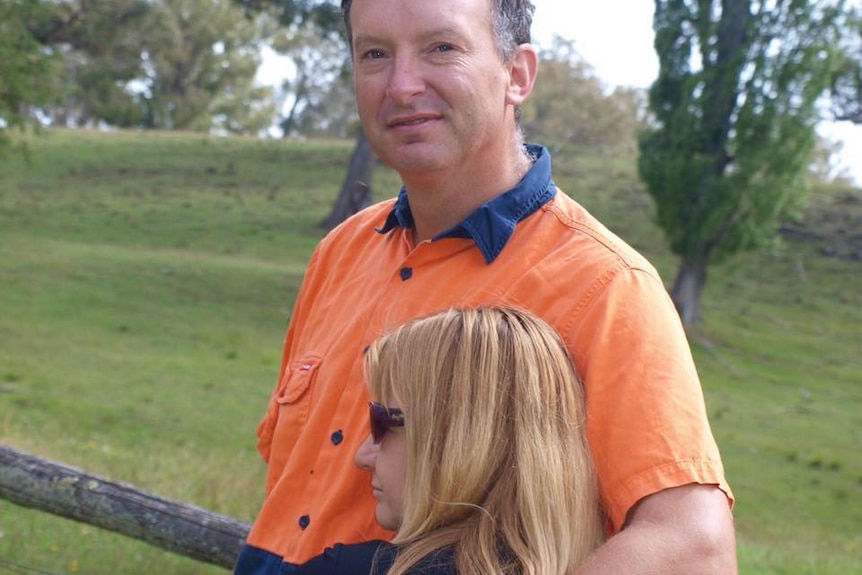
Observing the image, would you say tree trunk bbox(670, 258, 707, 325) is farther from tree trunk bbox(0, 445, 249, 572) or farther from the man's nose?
the man's nose

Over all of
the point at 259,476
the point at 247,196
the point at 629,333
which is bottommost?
the point at 247,196

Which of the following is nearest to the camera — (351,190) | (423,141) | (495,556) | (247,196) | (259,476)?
(495,556)

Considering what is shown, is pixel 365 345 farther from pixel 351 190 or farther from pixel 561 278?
pixel 351 190

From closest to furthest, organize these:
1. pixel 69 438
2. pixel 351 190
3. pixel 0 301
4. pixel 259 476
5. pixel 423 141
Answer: pixel 423 141 < pixel 259 476 < pixel 69 438 < pixel 0 301 < pixel 351 190

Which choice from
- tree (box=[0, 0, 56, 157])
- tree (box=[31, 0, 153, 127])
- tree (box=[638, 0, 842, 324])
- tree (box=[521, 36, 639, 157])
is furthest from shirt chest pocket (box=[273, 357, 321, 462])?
tree (box=[521, 36, 639, 157])

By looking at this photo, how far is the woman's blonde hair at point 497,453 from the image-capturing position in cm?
206

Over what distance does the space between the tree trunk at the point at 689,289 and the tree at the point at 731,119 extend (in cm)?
14

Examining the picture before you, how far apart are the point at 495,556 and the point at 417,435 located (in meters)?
0.26

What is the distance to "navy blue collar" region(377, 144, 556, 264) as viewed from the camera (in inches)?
96.9

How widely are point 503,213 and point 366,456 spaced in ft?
1.90

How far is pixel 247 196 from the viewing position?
104ft

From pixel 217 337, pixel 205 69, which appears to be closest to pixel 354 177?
pixel 217 337

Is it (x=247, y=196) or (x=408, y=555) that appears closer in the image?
(x=408, y=555)

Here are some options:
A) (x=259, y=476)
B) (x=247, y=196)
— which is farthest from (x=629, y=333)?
(x=247, y=196)
